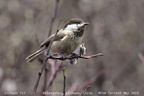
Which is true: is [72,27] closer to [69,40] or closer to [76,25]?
[76,25]

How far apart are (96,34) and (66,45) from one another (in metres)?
5.15

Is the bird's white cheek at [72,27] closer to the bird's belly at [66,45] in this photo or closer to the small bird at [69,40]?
the small bird at [69,40]

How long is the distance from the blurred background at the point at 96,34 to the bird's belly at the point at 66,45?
3050 mm

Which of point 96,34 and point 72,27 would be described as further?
point 96,34

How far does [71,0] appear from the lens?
896 cm

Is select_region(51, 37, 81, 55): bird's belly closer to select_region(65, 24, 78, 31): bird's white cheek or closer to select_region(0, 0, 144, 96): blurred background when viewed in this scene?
select_region(65, 24, 78, 31): bird's white cheek

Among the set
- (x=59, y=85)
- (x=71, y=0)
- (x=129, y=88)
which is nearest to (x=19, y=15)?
(x=71, y=0)

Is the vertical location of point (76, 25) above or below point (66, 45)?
above

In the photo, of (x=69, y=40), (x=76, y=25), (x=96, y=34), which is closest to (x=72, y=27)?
(x=76, y=25)

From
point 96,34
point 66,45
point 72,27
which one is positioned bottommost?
point 66,45

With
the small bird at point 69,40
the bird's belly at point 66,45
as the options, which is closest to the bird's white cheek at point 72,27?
the small bird at point 69,40

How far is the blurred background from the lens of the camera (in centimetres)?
827

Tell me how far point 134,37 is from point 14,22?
3.68 m

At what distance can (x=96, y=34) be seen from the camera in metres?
9.36
